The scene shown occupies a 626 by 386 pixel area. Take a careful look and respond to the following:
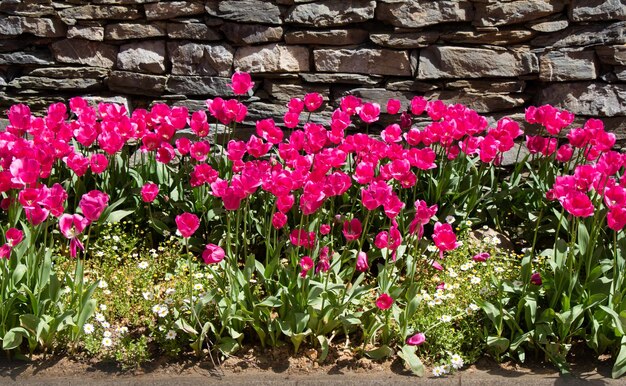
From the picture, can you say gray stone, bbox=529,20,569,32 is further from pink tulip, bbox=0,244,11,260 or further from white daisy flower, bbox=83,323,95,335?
pink tulip, bbox=0,244,11,260

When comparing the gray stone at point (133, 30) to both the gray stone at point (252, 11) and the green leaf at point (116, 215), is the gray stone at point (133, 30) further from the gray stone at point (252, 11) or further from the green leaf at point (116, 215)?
the green leaf at point (116, 215)

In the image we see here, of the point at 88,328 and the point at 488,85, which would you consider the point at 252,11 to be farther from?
the point at 88,328

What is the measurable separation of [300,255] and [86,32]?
207 centimetres

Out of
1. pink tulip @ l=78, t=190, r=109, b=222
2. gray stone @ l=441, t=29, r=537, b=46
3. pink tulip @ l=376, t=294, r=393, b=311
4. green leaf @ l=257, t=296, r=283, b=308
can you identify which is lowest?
green leaf @ l=257, t=296, r=283, b=308

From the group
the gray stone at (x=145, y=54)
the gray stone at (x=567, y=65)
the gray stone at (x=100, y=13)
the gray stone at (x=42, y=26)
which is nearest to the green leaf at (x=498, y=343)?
the gray stone at (x=567, y=65)

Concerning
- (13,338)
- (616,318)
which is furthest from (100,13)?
(616,318)

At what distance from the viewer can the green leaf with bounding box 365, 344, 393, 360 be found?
2941 mm

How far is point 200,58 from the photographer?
4559 mm

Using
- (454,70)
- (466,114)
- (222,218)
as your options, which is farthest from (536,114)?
(222,218)

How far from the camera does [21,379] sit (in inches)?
112

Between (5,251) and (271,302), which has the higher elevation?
(5,251)

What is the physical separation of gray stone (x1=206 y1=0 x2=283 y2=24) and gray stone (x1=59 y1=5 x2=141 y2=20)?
0.50 m

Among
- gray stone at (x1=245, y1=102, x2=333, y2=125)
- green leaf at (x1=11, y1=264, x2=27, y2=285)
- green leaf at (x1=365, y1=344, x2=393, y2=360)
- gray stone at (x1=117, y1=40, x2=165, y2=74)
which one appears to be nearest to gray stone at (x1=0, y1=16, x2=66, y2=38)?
gray stone at (x1=117, y1=40, x2=165, y2=74)

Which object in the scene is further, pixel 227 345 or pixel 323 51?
pixel 323 51
